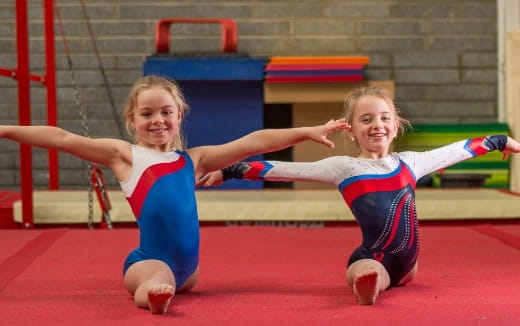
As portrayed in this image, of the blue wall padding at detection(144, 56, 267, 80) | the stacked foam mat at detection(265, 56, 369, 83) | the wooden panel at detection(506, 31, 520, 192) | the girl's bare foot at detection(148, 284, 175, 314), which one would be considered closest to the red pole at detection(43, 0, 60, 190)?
the blue wall padding at detection(144, 56, 267, 80)

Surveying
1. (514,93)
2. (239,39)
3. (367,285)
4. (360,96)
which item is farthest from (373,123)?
(514,93)

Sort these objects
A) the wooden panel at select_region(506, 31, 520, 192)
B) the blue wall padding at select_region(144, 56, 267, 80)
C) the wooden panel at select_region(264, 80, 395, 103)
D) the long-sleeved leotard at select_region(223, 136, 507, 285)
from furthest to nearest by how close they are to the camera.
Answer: the wooden panel at select_region(506, 31, 520, 192), the wooden panel at select_region(264, 80, 395, 103), the blue wall padding at select_region(144, 56, 267, 80), the long-sleeved leotard at select_region(223, 136, 507, 285)

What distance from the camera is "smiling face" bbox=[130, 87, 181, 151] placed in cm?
170

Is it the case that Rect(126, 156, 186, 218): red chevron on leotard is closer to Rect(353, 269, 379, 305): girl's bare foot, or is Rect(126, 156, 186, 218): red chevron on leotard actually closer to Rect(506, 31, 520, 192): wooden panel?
Rect(353, 269, 379, 305): girl's bare foot

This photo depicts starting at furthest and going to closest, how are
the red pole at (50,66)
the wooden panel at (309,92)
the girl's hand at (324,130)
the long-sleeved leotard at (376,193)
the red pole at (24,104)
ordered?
the wooden panel at (309,92) → the red pole at (50,66) → the red pole at (24,104) → the long-sleeved leotard at (376,193) → the girl's hand at (324,130)

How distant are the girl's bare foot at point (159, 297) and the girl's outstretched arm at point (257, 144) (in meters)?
0.39

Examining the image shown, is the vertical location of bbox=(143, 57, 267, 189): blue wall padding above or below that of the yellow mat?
above

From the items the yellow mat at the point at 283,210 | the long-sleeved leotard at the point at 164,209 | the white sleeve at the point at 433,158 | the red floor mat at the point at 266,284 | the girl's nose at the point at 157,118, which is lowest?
the yellow mat at the point at 283,210

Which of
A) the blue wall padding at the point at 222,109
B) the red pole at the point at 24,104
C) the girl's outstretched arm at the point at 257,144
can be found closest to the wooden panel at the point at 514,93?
the blue wall padding at the point at 222,109

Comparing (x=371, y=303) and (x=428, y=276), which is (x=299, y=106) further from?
(x=371, y=303)

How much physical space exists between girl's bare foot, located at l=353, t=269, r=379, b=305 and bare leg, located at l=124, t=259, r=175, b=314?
16.5 inches

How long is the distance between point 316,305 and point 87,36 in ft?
13.0

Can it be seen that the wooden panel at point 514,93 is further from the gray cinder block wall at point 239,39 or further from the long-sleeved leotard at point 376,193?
the long-sleeved leotard at point 376,193

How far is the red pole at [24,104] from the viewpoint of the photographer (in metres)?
3.10
